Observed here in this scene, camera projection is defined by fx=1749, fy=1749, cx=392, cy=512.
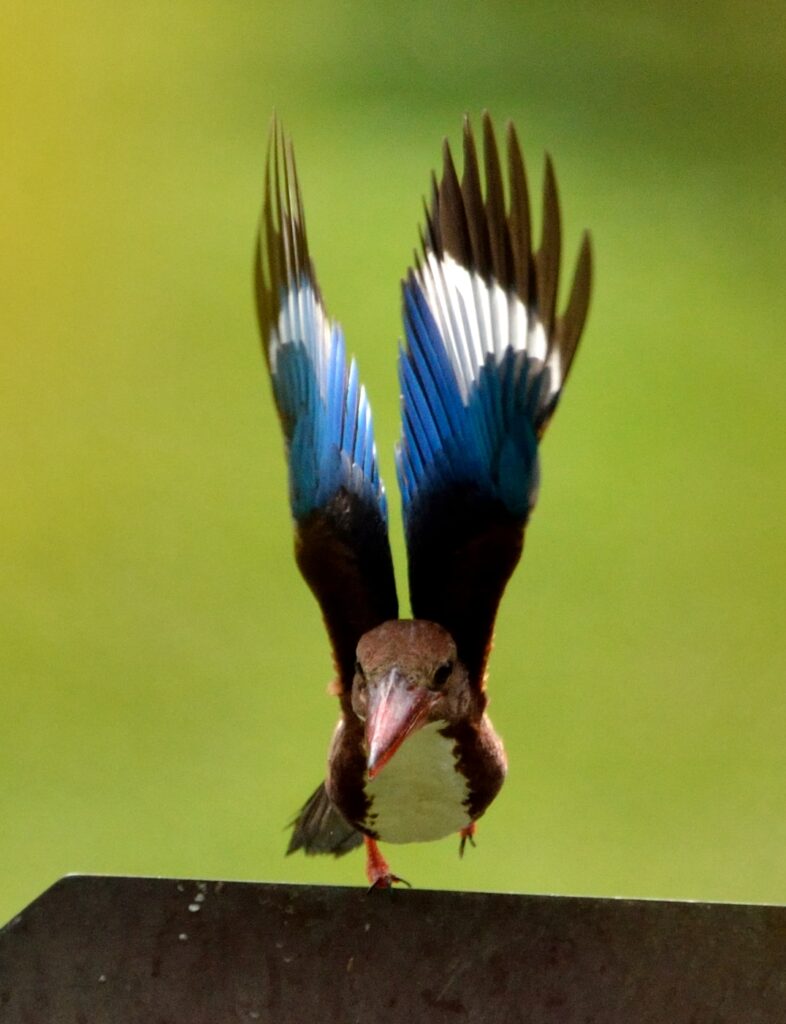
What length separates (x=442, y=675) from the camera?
59.2 inches

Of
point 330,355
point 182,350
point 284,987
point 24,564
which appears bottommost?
point 284,987

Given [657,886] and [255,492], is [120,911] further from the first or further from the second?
[255,492]

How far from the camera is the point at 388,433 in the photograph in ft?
10.7

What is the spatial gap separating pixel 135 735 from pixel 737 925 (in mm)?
2177

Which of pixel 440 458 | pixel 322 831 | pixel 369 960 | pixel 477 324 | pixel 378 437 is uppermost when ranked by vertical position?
pixel 378 437

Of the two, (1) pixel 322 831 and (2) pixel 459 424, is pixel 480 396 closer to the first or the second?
(2) pixel 459 424

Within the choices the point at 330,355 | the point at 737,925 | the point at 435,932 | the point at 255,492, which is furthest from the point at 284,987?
the point at 255,492

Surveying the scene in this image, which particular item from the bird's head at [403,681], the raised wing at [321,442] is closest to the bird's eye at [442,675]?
the bird's head at [403,681]

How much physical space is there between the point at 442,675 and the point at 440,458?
0.85 ft

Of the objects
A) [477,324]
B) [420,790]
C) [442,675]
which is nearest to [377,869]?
[420,790]

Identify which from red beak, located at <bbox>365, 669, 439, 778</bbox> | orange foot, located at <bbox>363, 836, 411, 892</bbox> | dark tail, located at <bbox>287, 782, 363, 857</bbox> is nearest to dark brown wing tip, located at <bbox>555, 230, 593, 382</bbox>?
red beak, located at <bbox>365, 669, 439, 778</bbox>

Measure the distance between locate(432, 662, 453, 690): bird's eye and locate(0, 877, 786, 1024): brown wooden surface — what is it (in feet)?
0.75

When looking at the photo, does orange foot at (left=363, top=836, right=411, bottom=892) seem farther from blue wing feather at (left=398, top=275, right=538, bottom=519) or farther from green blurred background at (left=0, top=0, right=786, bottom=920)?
green blurred background at (left=0, top=0, right=786, bottom=920)

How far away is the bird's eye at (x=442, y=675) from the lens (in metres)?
1.49
